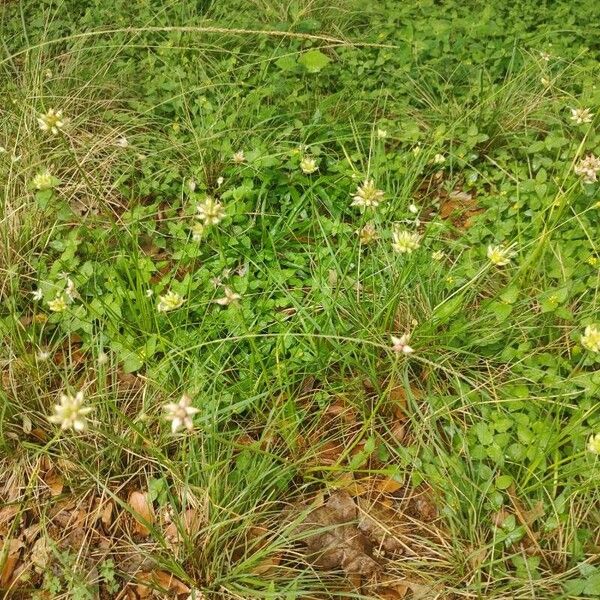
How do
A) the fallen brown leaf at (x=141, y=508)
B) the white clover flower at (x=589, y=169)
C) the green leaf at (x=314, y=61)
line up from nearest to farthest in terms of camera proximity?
the fallen brown leaf at (x=141, y=508) → the white clover flower at (x=589, y=169) → the green leaf at (x=314, y=61)

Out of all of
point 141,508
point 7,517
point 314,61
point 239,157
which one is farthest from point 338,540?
point 314,61

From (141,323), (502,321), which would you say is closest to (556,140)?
(502,321)

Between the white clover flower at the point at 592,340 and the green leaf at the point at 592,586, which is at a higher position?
the white clover flower at the point at 592,340

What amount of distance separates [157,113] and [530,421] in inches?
92.0

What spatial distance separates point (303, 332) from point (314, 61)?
62.6 inches

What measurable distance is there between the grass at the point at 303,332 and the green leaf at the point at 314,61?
1 centimetres

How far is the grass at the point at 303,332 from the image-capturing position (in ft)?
5.86

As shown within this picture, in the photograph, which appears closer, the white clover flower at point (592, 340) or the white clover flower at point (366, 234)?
the white clover flower at point (592, 340)

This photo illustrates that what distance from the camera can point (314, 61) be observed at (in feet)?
9.97

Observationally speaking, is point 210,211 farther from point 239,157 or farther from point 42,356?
point 239,157

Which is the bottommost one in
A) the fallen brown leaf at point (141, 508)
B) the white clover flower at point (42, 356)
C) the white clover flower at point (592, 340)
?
the fallen brown leaf at point (141, 508)

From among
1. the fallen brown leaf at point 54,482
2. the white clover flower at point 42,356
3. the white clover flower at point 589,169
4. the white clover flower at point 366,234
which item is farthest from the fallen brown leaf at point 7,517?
the white clover flower at point 589,169

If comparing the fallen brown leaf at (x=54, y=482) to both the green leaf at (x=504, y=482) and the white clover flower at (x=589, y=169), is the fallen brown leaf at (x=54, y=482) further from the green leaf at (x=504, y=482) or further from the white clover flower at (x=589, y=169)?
the white clover flower at (x=589, y=169)

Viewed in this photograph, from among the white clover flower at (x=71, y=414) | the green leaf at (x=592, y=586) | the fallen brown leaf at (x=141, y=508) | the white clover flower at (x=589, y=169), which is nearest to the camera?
the white clover flower at (x=71, y=414)
